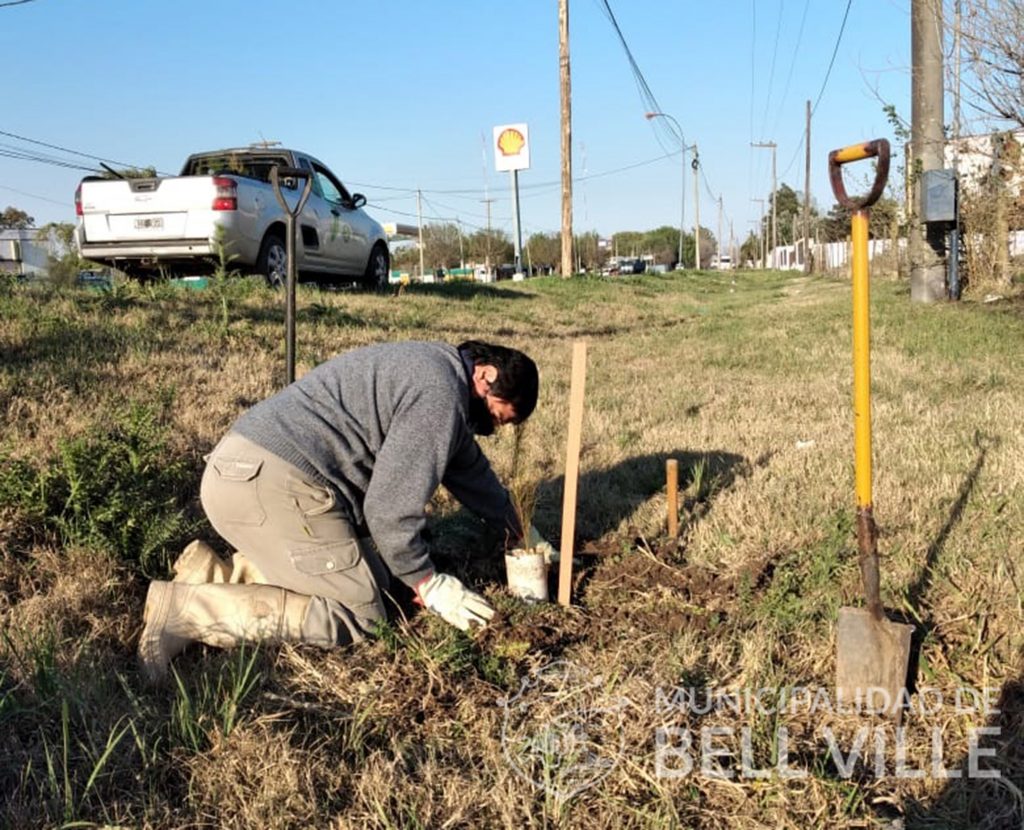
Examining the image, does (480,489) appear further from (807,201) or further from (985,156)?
(807,201)

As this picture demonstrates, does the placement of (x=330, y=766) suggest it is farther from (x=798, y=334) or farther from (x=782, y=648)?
(x=798, y=334)

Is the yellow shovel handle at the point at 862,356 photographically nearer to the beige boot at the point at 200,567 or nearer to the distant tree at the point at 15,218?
the beige boot at the point at 200,567

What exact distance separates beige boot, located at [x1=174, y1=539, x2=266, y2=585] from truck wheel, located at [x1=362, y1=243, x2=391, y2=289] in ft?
31.0

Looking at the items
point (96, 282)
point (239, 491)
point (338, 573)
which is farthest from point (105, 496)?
point (96, 282)

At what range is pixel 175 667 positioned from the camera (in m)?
2.98

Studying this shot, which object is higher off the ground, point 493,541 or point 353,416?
point 353,416

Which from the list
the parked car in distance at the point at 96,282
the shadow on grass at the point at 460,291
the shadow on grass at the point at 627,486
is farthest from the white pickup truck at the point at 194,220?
the shadow on grass at the point at 627,486

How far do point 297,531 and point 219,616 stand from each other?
41cm

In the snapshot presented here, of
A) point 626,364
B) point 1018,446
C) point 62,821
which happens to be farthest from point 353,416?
point 626,364

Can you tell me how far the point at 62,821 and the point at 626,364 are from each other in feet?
27.3

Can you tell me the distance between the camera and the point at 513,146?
27.0m

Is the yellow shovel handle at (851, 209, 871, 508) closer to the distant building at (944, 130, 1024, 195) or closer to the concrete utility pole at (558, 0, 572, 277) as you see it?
the distant building at (944, 130, 1024, 195)

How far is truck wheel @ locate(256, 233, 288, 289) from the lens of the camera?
9.78 metres

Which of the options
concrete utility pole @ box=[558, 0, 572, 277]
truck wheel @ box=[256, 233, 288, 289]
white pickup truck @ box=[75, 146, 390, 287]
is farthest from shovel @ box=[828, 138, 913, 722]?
concrete utility pole @ box=[558, 0, 572, 277]
